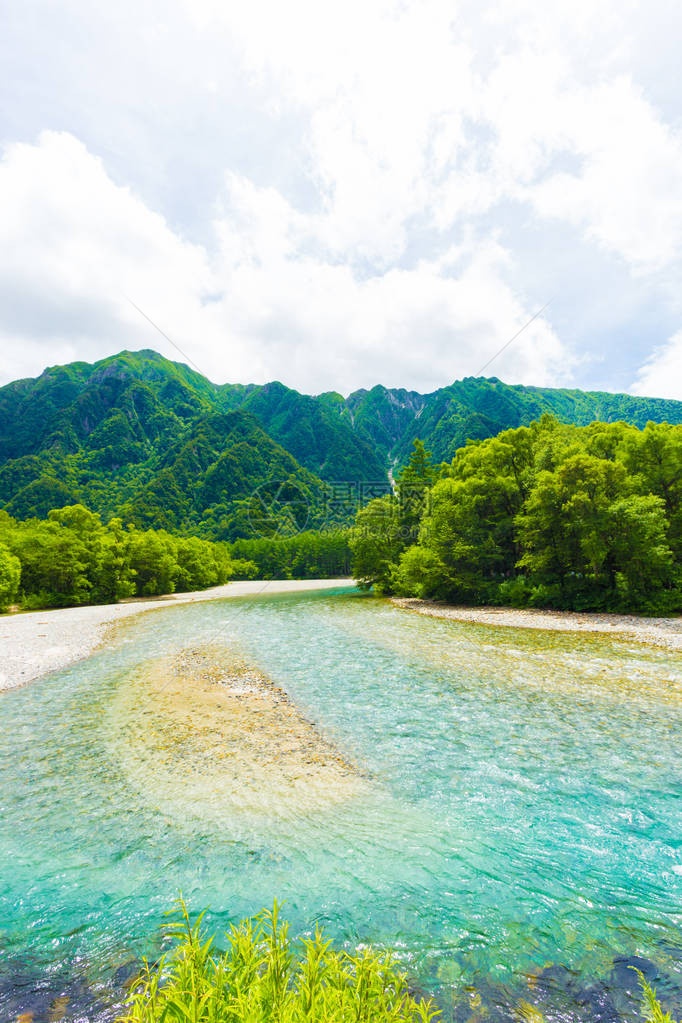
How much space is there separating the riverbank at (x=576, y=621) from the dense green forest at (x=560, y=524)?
6.26 feet

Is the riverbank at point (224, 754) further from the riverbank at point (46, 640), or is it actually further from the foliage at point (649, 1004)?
the riverbank at point (46, 640)

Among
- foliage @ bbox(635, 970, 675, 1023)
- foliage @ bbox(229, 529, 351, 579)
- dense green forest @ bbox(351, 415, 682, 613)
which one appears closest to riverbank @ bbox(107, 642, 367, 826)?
foliage @ bbox(635, 970, 675, 1023)

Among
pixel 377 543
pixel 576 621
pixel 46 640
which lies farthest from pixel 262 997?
pixel 377 543

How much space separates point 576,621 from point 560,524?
26.0ft

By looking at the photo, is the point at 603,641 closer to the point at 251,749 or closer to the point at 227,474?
the point at 251,749

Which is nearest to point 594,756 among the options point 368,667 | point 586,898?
point 586,898

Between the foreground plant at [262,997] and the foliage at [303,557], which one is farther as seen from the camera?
the foliage at [303,557]

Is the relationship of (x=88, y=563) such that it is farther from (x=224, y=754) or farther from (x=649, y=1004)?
(x=649, y=1004)

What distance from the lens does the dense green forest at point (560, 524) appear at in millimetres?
29406

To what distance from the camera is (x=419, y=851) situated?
7.44 meters

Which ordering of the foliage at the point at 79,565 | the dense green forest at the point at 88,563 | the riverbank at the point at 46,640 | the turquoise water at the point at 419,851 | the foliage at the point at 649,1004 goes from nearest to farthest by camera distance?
Result: the foliage at the point at 649,1004 < the turquoise water at the point at 419,851 < the riverbank at the point at 46,640 < the foliage at the point at 79,565 < the dense green forest at the point at 88,563

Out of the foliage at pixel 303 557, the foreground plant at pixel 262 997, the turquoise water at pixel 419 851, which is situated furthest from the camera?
the foliage at pixel 303 557

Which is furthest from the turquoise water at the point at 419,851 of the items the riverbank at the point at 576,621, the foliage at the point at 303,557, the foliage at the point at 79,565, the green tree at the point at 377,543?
the foliage at the point at 303,557

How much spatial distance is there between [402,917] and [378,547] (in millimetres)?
51064
